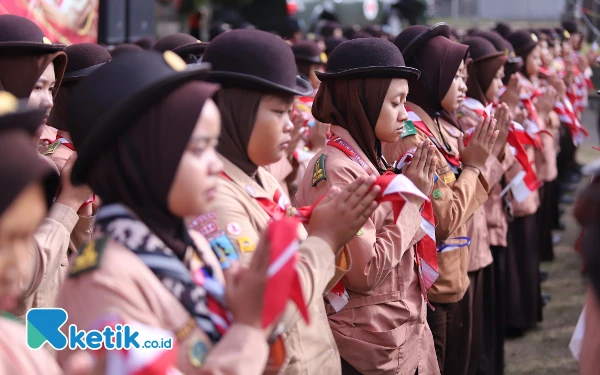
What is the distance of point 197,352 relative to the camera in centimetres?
180

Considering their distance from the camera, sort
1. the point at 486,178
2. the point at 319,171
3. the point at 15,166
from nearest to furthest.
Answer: the point at 15,166
the point at 319,171
the point at 486,178

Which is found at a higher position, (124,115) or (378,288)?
(124,115)

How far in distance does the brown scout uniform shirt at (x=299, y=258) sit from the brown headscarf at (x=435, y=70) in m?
1.97

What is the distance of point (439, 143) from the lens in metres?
4.05

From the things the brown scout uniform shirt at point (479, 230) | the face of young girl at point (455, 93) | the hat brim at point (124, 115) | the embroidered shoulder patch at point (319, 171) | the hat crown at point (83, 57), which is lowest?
the brown scout uniform shirt at point (479, 230)

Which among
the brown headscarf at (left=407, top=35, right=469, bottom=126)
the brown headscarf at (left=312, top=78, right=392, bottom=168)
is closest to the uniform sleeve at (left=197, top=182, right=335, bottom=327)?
the brown headscarf at (left=312, top=78, right=392, bottom=168)

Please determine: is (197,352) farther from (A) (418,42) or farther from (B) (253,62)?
(A) (418,42)

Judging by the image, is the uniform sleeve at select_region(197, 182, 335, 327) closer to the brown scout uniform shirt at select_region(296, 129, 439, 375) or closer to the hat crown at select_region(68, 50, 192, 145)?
the hat crown at select_region(68, 50, 192, 145)

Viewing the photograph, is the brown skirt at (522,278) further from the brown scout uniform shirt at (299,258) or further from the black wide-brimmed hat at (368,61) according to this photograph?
the brown scout uniform shirt at (299,258)

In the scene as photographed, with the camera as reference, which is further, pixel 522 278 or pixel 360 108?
pixel 522 278

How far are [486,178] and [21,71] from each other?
90.5 inches

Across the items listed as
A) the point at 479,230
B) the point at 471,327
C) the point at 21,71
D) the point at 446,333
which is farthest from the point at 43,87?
the point at 471,327

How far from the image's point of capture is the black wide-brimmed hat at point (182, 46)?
4508 mm

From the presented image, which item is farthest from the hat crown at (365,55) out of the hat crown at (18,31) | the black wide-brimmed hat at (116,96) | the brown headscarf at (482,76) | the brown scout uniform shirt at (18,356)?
the brown headscarf at (482,76)
